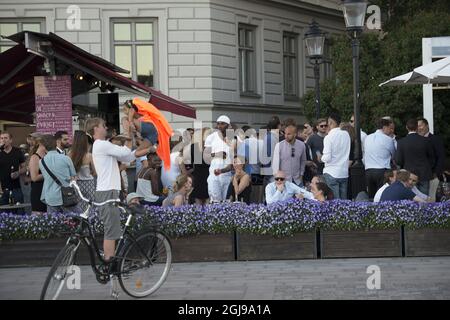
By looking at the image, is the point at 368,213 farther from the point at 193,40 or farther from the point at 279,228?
the point at 193,40

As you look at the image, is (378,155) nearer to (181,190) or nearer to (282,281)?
(181,190)

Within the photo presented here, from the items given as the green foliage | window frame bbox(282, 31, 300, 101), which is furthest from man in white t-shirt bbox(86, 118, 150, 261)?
window frame bbox(282, 31, 300, 101)

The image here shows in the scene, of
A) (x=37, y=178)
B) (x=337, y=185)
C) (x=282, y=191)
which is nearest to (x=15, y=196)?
(x=37, y=178)

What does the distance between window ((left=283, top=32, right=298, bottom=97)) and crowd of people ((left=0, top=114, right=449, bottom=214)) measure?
17905mm

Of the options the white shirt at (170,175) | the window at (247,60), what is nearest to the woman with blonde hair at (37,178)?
the white shirt at (170,175)

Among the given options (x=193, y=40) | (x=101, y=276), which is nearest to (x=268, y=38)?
(x=193, y=40)

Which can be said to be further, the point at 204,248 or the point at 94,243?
the point at 204,248

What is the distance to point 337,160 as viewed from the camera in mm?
19078

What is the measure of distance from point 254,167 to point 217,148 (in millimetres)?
828

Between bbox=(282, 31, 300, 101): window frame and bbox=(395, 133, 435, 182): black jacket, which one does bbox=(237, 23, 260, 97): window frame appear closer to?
bbox=(282, 31, 300, 101): window frame

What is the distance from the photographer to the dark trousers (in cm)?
1970

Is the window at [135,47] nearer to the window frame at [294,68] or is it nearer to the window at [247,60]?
the window at [247,60]

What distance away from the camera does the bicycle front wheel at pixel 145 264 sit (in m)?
12.3

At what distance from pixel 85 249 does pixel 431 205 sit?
562cm
